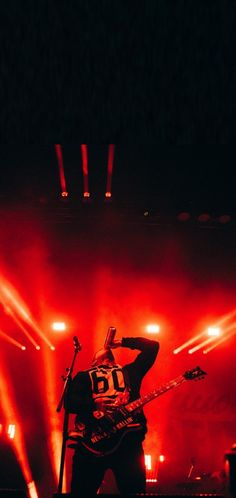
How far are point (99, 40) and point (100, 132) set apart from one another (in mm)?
1238

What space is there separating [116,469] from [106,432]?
0.36m

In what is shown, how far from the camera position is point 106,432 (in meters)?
4.36

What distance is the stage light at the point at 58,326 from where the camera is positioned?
822 centimetres

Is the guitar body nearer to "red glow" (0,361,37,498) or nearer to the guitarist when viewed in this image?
the guitarist

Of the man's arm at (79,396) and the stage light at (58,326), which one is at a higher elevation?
the stage light at (58,326)

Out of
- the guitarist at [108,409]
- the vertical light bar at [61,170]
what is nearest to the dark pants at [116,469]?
the guitarist at [108,409]

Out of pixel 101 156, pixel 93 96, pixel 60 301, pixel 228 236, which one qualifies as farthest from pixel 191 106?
pixel 60 301

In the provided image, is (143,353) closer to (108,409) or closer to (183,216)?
(108,409)

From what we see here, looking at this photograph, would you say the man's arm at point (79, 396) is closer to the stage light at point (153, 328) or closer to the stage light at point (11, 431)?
the stage light at point (153, 328)

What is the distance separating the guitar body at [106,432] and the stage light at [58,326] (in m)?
3.85

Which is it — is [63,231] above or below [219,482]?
above

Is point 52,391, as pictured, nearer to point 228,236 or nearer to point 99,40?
point 228,236

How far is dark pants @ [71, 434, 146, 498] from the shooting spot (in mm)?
3980

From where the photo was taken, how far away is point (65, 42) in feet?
13.0
